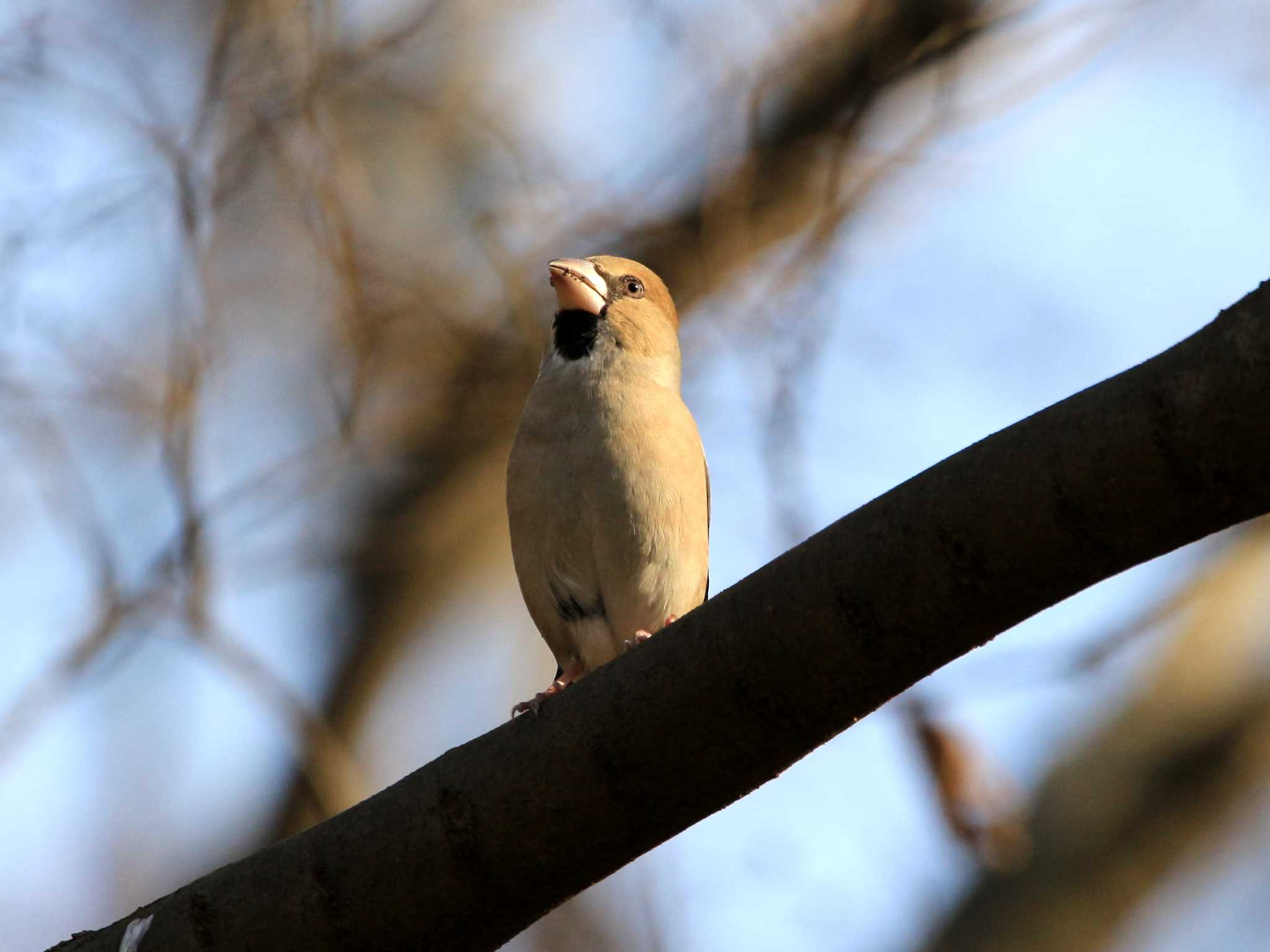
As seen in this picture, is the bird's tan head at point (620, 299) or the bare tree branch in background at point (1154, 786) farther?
the bare tree branch in background at point (1154, 786)

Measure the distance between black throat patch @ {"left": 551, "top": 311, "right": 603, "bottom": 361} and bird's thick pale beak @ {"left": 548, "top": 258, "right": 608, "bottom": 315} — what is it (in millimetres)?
27

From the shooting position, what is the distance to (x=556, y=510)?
4605mm

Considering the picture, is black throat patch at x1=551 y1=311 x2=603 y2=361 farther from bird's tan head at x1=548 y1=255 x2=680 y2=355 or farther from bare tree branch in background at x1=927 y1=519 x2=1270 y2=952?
bare tree branch in background at x1=927 y1=519 x2=1270 y2=952

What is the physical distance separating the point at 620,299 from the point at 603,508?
118cm

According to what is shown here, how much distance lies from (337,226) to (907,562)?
14.6ft

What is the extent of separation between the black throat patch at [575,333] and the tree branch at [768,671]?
2402mm

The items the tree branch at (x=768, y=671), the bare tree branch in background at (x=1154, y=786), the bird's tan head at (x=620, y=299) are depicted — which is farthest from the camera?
the bare tree branch in background at (x=1154, y=786)

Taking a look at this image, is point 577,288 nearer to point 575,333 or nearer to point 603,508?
point 575,333

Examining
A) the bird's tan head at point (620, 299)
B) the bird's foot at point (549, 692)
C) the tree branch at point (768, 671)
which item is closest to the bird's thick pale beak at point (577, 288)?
the bird's tan head at point (620, 299)

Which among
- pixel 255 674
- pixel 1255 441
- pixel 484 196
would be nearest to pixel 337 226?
pixel 484 196

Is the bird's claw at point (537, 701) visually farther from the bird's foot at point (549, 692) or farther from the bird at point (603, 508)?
the bird at point (603, 508)

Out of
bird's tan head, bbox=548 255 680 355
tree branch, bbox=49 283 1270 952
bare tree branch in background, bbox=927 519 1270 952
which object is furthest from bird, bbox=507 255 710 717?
bare tree branch in background, bbox=927 519 1270 952

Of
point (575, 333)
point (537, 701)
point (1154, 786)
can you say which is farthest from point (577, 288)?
point (1154, 786)

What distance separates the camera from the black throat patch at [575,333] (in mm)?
5164
